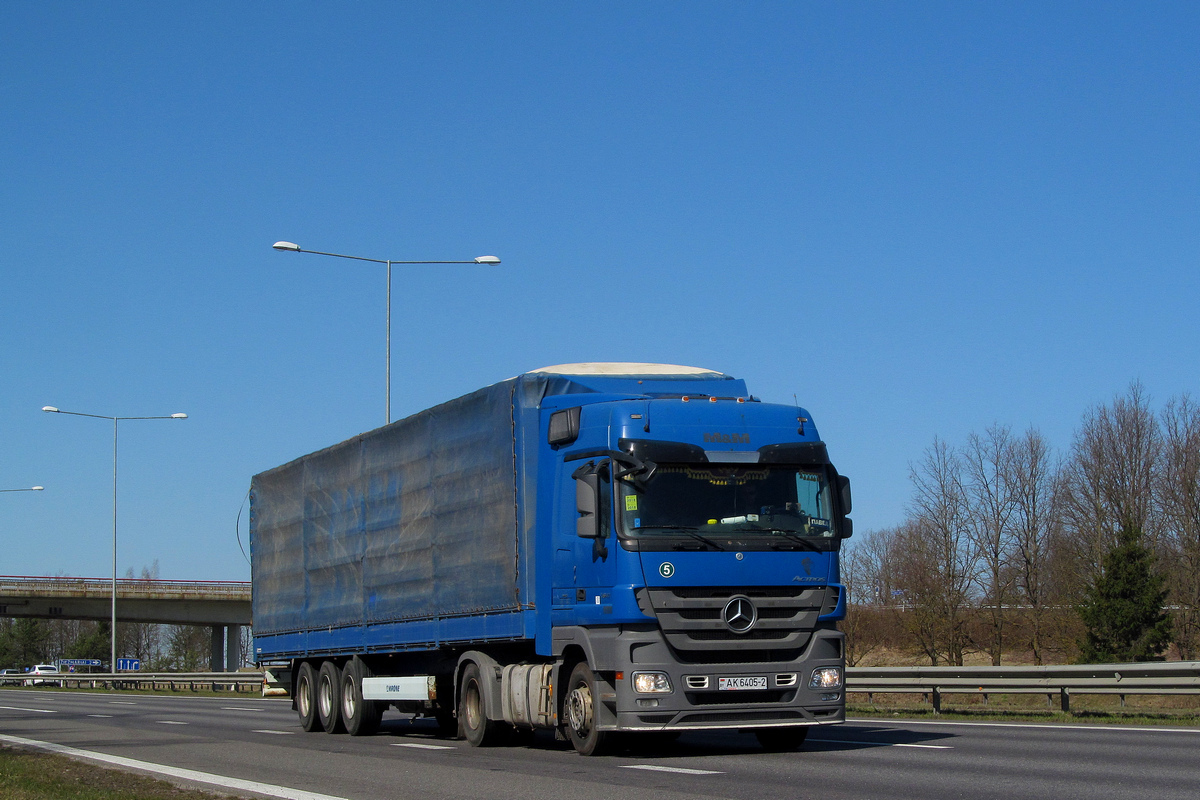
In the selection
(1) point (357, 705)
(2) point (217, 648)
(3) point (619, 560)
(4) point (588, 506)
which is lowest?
(2) point (217, 648)

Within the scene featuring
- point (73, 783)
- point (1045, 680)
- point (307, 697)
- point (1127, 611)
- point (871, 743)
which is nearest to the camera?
point (73, 783)

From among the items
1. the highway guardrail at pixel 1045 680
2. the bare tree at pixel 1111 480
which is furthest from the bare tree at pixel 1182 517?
the highway guardrail at pixel 1045 680

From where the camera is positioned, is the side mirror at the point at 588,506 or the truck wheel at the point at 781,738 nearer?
the side mirror at the point at 588,506

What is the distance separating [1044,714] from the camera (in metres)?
19.6

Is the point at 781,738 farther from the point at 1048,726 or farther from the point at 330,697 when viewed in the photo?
the point at 330,697

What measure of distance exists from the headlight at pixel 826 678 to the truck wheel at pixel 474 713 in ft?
12.8

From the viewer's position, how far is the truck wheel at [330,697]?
776 inches

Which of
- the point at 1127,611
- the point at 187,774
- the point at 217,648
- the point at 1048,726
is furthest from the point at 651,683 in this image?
the point at 217,648

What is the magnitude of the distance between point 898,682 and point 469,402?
10.1m

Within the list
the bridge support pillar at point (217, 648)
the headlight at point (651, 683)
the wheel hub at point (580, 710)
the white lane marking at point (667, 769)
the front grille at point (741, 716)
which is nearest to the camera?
the white lane marking at point (667, 769)

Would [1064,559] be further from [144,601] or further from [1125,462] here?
[144,601]

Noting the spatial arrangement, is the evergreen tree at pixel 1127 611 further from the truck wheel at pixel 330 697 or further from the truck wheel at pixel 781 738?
the truck wheel at pixel 781 738

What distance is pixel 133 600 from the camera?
69688 mm

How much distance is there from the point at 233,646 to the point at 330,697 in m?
60.6
